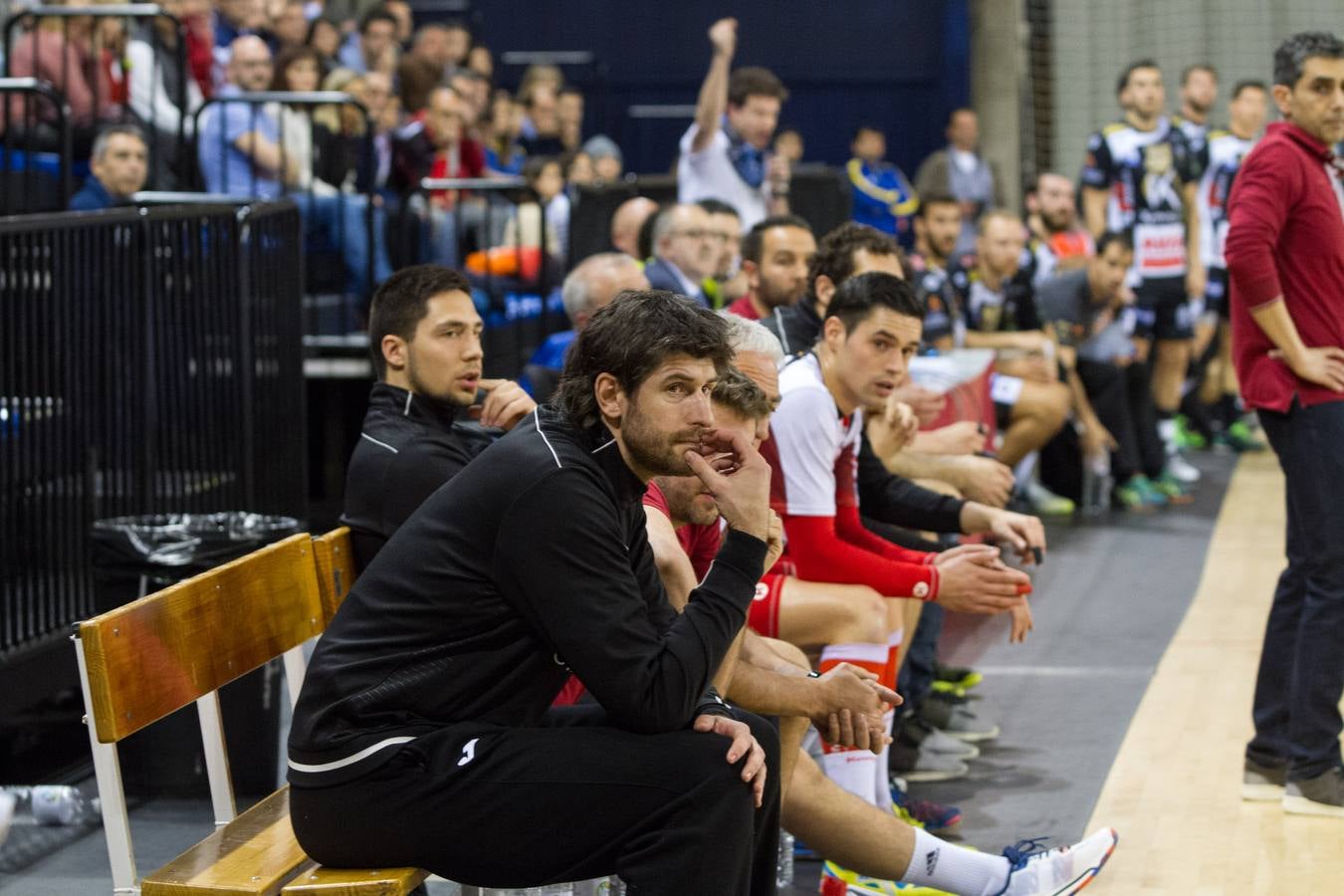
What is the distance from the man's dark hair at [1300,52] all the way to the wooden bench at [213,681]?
286 centimetres

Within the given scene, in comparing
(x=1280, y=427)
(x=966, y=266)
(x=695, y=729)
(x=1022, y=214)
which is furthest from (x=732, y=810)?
(x=1022, y=214)

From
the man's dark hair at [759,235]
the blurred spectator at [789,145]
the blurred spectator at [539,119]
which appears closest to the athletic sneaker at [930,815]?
the man's dark hair at [759,235]

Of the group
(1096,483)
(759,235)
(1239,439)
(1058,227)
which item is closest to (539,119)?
(1058,227)

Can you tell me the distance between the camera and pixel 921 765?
5.26 metres

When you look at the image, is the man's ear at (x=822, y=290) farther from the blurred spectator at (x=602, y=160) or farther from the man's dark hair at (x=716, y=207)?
the blurred spectator at (x=602, y=160)

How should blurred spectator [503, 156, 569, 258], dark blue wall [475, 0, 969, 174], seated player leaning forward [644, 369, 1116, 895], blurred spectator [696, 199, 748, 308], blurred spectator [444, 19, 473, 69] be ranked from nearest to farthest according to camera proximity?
seated player leaning forward [644, 369, 1116, 895]
blurred spectator [696, 199, 748, 308]
blurred spectator [503, 156, 569, 258]
blurred spectator [444, 19, 473, 69]
dark blue wall [475, 0, 969, 174]

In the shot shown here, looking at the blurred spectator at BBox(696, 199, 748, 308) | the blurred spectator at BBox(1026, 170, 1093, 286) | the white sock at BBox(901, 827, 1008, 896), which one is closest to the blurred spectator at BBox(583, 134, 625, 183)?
the blurred spectator at BBox(1026, 170, 1093, 286)

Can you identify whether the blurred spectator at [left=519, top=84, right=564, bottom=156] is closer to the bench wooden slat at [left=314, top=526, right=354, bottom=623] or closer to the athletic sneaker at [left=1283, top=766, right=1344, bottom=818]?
the athletic sneaker at [left=1283, top=766, right=1344, bottom=818]

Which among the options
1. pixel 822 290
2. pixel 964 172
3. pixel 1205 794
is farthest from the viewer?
pixel 964 172

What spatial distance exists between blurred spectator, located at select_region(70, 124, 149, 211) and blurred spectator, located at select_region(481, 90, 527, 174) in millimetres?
4599

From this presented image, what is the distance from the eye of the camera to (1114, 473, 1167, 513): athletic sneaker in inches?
389

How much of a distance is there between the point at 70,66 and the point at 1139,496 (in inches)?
225

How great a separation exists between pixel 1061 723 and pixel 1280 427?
134 cm

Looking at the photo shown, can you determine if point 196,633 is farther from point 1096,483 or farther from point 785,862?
point 1096,483
